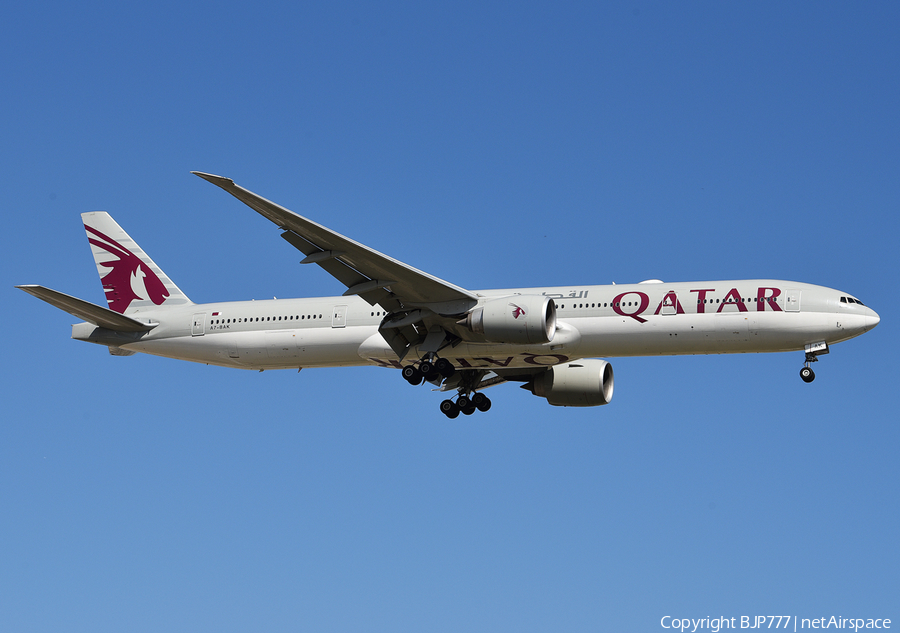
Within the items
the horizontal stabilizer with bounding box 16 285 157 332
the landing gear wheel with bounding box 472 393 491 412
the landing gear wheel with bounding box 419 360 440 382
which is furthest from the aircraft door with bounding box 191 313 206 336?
the landing gear wheel with bounding box 472 393 491 412

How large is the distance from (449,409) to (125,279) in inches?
540

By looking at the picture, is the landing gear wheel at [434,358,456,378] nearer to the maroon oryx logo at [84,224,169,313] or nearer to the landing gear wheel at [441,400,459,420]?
the landing gear wheel at [441,400,459,420]

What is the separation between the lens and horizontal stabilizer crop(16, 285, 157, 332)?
33.6 metres

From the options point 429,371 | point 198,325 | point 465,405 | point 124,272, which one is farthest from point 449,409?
point 124,272

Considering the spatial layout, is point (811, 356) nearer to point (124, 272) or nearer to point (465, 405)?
point (465, 405)

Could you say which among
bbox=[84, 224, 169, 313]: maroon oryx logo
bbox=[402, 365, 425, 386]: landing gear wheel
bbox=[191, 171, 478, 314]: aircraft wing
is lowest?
bbox=[402, 365, 425, 386]: landing gear wheel

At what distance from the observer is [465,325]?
34719mm

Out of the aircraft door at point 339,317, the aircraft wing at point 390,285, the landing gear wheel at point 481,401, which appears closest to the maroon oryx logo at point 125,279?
the aircraft door at point 339,317

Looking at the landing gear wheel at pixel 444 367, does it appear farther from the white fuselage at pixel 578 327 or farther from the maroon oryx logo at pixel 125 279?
the maroon oryx logo at pixel 125 279

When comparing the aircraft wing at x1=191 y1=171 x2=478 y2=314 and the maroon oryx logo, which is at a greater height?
the maroon oryx logo

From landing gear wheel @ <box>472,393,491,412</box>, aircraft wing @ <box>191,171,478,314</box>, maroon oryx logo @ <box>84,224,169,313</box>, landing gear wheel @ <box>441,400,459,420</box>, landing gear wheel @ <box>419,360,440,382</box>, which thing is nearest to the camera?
aircraft wing @ <box>191,171,478,314</box>

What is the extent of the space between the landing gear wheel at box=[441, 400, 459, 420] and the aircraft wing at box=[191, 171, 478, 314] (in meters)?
5.71

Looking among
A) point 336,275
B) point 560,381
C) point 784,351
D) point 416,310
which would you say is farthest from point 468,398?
Result: point 784,351

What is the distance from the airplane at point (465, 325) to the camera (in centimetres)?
3331
